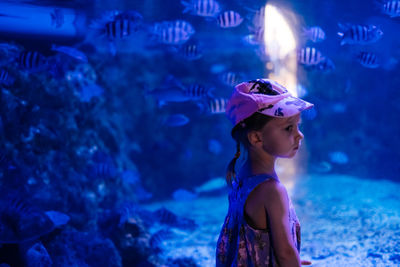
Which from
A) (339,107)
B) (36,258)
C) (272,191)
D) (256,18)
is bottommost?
(339,107)

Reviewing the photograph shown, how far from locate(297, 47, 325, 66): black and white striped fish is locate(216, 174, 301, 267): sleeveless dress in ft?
17.8

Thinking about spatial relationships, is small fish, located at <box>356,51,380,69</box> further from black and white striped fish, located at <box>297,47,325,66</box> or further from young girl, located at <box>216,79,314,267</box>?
young girl, located at <box>216,79,314,267</box>

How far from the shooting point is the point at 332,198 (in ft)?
30.5

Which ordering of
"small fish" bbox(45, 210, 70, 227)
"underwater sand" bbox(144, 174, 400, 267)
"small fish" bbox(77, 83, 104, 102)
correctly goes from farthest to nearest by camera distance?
"small fish" bbox(77, 83, 104, 102) < "small fish" bbox(45, 210, 70, 227) < "underwater sand" bbox(144, 174, 400, 267)

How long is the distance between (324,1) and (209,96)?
786 centimetres

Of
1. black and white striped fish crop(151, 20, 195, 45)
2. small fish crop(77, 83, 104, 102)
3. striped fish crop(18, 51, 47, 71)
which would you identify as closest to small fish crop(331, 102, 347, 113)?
black and white striped fish crop(151, 20, 195, 45)

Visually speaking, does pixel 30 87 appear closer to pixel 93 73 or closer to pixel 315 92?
pixel 93 73

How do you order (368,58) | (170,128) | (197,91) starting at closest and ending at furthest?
(368,58)
(197,91)
(170,128)

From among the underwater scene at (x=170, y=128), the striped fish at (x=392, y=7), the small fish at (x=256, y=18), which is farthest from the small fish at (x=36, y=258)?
the striped fish at (x=392, y=7)

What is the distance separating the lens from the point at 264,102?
6.61 ft

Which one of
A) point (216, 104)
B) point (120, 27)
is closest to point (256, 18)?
point (216, 104)

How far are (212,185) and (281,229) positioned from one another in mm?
10326

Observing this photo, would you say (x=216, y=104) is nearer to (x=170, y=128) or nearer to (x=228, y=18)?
(x=228, y=18)

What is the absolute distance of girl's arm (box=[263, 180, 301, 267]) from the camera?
1905 millimetres
